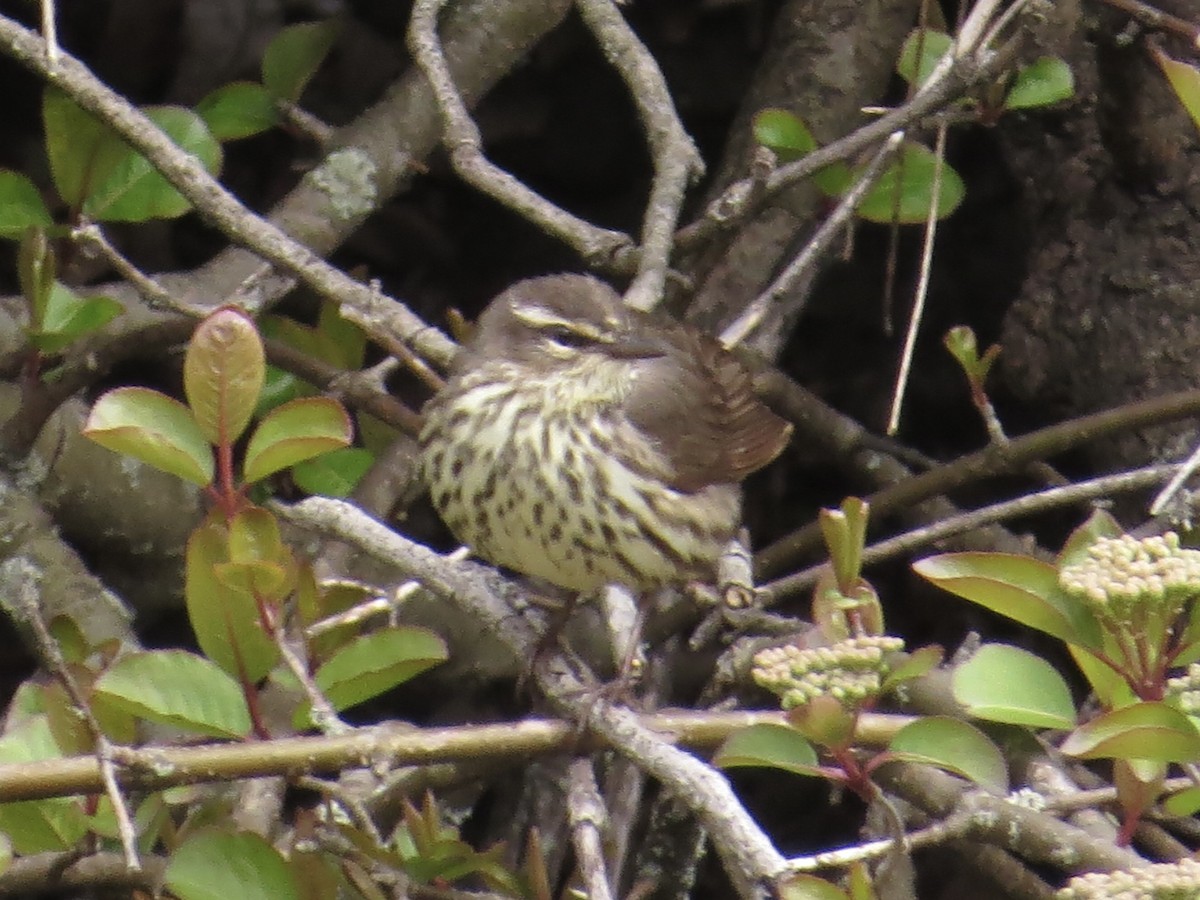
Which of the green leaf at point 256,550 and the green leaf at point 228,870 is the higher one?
the green leaf at point 256,550

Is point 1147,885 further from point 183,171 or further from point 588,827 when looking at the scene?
point 183,171

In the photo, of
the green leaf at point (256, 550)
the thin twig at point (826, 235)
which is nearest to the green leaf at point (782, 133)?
the thin twig at point (826, 235)

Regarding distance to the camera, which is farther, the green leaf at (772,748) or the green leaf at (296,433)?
the green leaf at (296,433)

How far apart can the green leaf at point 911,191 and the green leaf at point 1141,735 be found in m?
1.36

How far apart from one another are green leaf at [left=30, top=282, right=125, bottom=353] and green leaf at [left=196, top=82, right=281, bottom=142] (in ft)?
1.70

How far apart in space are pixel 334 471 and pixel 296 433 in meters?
1.08

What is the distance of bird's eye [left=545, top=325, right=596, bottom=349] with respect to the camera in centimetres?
304

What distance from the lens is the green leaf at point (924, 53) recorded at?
9.59ft

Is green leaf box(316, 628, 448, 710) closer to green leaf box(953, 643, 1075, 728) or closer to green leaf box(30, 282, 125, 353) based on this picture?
green leaf box(953, 643, 1075, 728)

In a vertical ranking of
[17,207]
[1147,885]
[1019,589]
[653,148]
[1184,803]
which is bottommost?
[1184,803]

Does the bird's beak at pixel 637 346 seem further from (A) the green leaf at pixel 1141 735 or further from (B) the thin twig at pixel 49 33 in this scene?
(A) the green leaf at pixel 1141 735

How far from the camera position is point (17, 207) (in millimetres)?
2811

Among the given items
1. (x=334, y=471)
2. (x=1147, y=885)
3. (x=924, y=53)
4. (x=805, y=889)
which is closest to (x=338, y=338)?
(x=334, y=471)

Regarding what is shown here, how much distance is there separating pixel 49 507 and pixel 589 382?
0.92 metres
